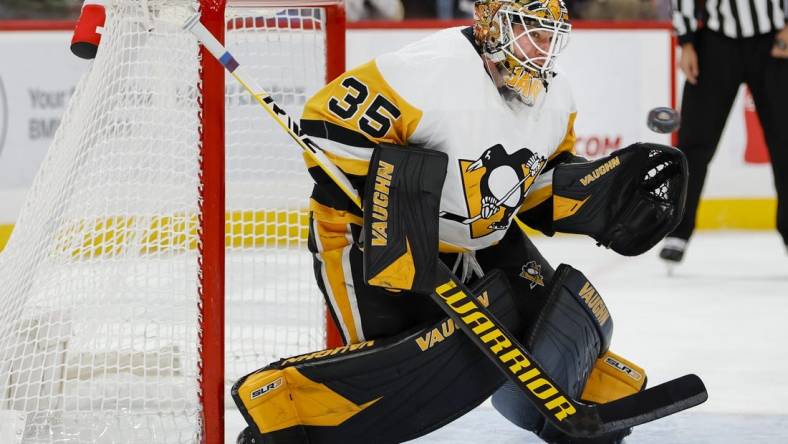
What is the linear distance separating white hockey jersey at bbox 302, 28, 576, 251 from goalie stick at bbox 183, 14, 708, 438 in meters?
0.05

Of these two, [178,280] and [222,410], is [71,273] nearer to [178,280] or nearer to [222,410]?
[178,280]

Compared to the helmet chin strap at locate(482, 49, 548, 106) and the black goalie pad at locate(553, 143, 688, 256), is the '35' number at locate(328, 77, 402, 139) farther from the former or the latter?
the black goalie pad at locate(553, 143, 688, 256)

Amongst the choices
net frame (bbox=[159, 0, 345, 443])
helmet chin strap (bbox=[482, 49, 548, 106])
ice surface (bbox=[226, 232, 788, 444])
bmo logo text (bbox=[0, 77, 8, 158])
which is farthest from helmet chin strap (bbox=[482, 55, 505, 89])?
bmo logo text (bbox=[0, 77, 8, 158])

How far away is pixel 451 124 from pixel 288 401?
1.66ft

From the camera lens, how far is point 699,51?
4.23m

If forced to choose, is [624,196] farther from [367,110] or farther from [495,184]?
[367,110]

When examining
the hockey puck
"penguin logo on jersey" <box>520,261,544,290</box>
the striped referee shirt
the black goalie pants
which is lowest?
the striped referee shirt

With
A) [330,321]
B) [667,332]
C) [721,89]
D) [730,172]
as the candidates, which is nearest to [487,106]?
[330,321]

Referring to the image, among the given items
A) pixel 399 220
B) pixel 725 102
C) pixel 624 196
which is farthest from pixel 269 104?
pixel 725 102

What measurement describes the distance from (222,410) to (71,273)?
0.44 m

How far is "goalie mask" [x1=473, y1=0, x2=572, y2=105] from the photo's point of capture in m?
1.99

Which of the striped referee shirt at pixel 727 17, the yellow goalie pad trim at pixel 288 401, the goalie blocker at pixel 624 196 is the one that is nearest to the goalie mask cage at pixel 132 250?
the yellow goalie pad trim at pixel 288 401

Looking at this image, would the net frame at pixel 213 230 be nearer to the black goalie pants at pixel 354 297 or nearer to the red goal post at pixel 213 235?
the red goal post at pixel 213 235

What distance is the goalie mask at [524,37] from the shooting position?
1.99 meters
